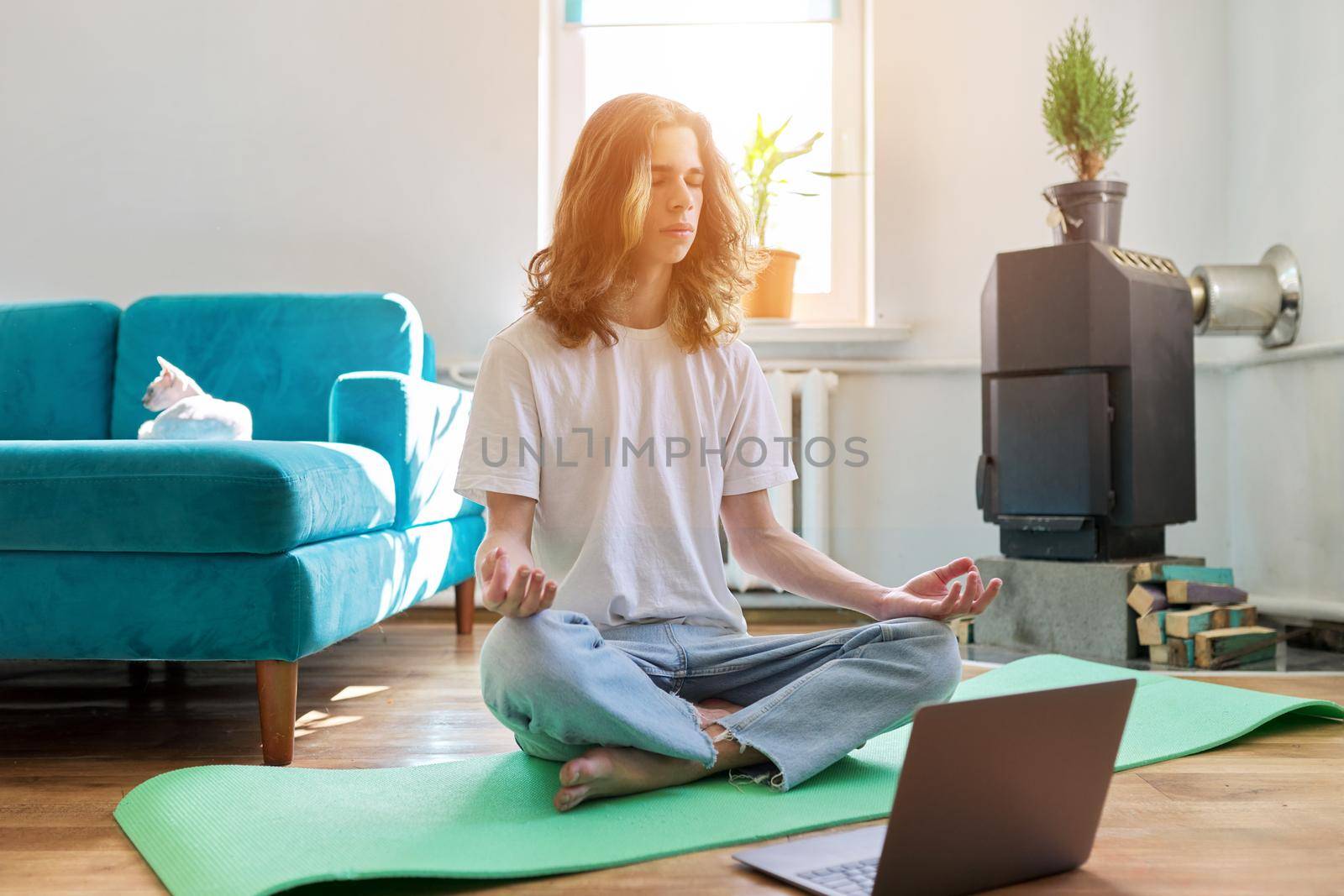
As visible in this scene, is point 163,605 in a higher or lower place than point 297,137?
lower

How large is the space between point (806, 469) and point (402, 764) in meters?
1.71

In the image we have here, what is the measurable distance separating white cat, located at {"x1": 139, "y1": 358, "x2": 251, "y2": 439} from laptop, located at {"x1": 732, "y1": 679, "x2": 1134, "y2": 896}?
58.5 inches

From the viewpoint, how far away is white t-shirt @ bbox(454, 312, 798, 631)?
139 centimetres

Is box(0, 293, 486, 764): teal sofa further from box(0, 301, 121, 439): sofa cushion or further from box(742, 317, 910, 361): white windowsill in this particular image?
box(742, 317, 910, 361): white windowsill

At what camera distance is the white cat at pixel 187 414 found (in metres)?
2.18

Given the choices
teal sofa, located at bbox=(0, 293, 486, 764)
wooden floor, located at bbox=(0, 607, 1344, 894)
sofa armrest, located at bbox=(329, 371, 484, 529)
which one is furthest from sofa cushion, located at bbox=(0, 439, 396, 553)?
sofa armrest, located at bbox=(329, 371, 484, 529)

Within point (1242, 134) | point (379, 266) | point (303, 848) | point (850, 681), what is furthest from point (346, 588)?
point (1242, 134)

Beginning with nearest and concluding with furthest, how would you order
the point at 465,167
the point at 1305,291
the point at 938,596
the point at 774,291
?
1. the point at 938,596
2. the point at 1305,291
3. the point at 774,291
4. the point at 465,167

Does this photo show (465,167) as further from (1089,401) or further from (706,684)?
(706,684)

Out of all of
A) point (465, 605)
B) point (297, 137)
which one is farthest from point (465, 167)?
point (465, 605)

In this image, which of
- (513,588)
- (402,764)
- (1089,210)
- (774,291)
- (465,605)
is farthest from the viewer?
(774,291)

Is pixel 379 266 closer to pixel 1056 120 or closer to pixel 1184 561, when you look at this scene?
pixel 1056 120

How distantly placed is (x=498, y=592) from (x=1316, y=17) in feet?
8.10

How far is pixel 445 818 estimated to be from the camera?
1255mm
